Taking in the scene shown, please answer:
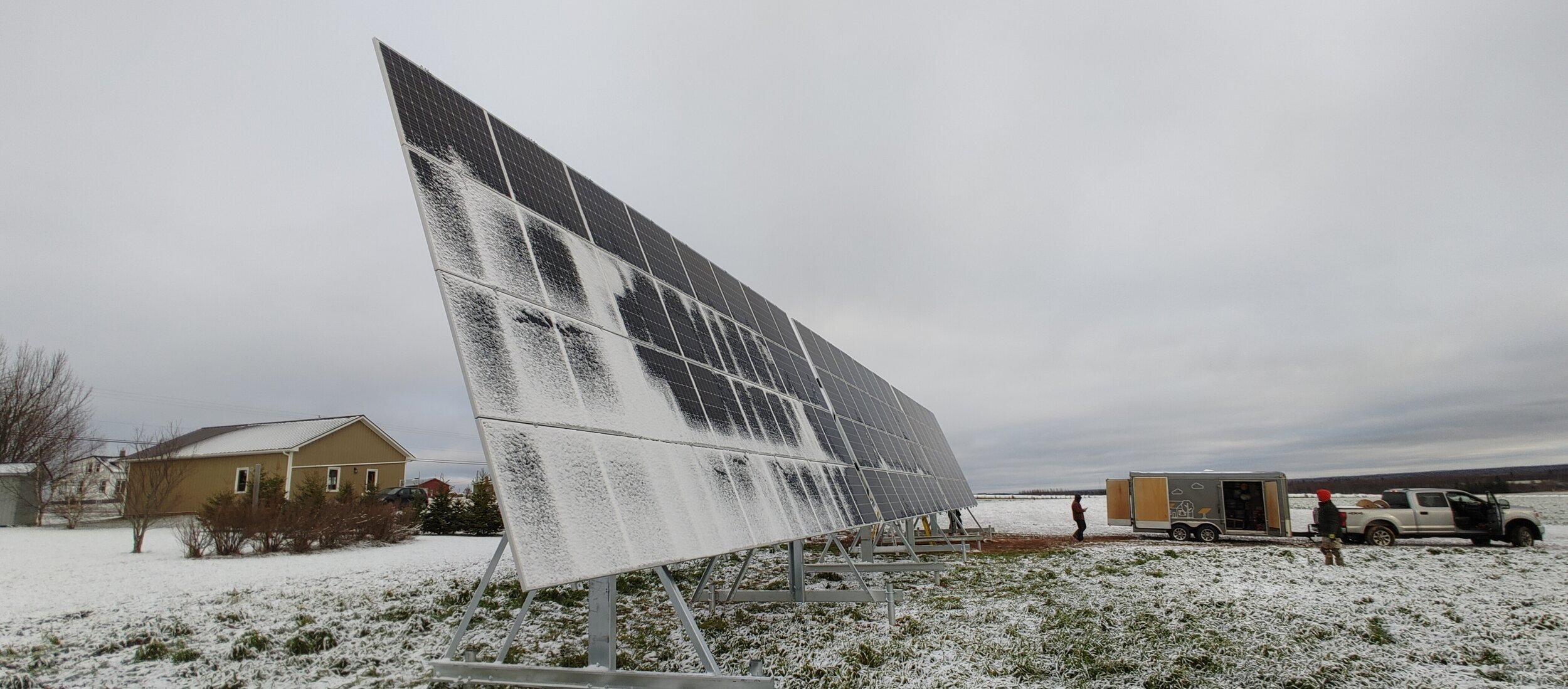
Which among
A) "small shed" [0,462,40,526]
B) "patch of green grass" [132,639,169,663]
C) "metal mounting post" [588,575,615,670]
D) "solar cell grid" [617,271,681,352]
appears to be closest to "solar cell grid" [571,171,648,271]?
"solar cell grid" [617,271,681,352]

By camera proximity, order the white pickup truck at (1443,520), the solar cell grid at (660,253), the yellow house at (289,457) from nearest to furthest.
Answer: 1. the solar cell grid at (660,253)
2. the white pickup truck at (1443,520)
3. the yellow house at (289,457)

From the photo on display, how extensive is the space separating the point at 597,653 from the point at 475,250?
2.88 m

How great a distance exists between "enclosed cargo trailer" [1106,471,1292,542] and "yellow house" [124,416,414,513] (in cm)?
2967

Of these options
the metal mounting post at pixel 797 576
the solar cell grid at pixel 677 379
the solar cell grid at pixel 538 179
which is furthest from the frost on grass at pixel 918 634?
the solar cell grid at pixel 538 179

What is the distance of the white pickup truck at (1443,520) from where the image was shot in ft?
65.9

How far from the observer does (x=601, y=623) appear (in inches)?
197

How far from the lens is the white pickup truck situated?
2009 centimetres

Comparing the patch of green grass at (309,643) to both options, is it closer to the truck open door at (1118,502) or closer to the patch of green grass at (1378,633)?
the patch of green grass at (1378,633)

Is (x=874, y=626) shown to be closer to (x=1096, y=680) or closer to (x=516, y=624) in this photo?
(x=1096, y=680)

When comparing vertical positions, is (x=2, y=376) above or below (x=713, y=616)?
above

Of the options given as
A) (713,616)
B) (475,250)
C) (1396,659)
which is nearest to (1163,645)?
(1396,659)

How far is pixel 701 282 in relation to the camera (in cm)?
849

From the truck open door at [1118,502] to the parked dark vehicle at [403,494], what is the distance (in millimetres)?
24538

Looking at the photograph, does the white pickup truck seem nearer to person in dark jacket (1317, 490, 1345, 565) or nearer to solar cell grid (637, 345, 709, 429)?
person in dark jacket (1317, 490, 1345, 565)
